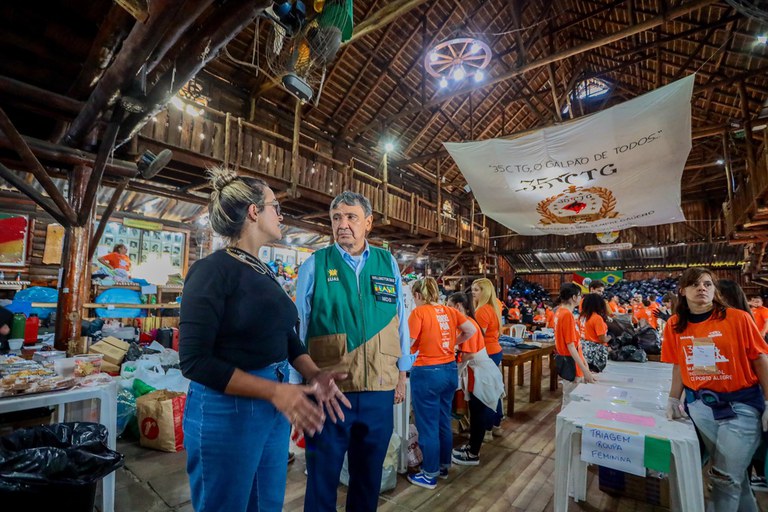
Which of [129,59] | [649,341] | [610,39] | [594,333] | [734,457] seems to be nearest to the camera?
[734,457]

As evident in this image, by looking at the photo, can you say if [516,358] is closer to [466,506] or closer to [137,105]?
[466,506]

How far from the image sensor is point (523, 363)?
21.8ft

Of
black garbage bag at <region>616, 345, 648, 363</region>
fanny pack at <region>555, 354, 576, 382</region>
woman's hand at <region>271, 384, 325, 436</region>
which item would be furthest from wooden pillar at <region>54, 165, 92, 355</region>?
black garbage bag at <region>616, 345, 648, 363</region>

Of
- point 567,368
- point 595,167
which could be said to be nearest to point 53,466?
point 567,368

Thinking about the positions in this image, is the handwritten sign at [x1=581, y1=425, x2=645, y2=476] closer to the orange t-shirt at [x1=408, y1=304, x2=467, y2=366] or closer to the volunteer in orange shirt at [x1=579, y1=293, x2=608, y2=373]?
the orange t-shirt at [x1=408, y1=304, x2=467, y2=366]

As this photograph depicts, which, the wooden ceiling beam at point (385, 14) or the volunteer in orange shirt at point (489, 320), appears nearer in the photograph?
the volunteer in orange shirt at point (489, 320)

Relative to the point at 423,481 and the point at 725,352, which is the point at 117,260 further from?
the point at 725,352

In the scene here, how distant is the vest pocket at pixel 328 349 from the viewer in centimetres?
188

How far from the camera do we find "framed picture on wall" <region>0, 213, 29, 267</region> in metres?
8.57

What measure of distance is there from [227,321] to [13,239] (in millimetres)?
11149

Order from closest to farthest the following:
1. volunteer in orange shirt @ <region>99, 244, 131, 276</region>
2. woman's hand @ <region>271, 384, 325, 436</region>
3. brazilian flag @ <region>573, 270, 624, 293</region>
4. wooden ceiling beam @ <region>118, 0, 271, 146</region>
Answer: woman's hand @ <region>271, 384, 325, 436</region> → wooden ceiling beam @ <region>118, 0, 271, 146</region> → volunteer in orange shirt @ <region>99, 244, 131, 276</region> → brazilian flag @ <region>573, 270, 624, 293</region>

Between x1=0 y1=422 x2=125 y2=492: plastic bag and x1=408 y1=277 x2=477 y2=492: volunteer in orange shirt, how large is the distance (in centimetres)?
228

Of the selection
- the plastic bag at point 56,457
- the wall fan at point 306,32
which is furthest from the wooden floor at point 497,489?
the wall fan at point 306,32

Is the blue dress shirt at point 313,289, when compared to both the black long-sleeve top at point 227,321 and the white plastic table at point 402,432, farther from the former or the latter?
the white plastic table at point 402,432
